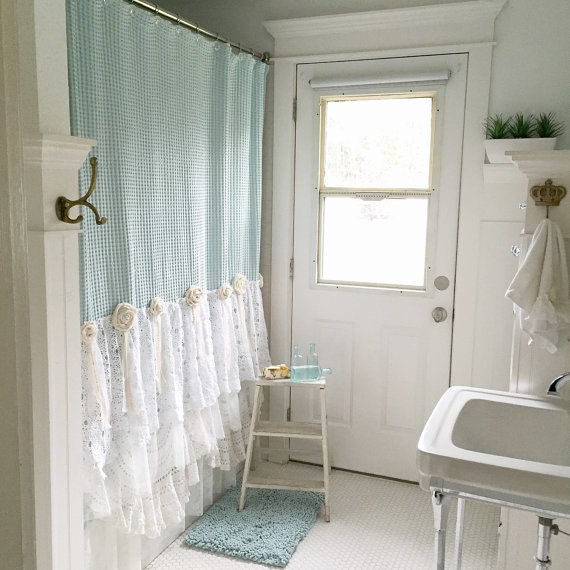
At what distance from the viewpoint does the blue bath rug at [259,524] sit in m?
2.47

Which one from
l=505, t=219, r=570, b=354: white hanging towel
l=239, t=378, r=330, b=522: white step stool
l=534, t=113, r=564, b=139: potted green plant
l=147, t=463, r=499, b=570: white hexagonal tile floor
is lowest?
l=147, t=463, r=499, b=570: white hexagonal tile floor

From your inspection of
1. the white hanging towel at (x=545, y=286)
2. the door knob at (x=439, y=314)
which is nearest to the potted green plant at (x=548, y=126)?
the white hanging towel at (x=545, y=286)

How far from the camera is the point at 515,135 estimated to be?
2.58 meters

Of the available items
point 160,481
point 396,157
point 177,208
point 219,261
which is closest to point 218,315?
point 219,261

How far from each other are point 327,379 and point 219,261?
885 millimetres

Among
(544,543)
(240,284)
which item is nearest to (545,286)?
(544,543)

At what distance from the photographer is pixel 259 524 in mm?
2658

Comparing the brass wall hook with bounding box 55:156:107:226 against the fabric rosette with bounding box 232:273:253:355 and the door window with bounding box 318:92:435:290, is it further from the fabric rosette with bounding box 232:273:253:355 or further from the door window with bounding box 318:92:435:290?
the door window with bounding box 318:92:435:290

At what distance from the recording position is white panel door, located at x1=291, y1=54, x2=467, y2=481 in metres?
2.83

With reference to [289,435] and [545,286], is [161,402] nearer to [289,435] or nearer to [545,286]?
[289,435]

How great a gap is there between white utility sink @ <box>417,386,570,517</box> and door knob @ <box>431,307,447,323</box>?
95 cm

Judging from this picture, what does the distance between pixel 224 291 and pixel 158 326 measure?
52 cm

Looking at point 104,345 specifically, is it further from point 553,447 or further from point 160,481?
point 553,447

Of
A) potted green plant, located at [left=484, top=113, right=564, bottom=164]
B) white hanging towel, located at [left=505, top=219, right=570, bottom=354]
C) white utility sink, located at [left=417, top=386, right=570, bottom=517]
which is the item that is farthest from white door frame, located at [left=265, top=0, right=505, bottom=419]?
white utility sink, located at [left=417, top=386, right=570, bottom=517]
